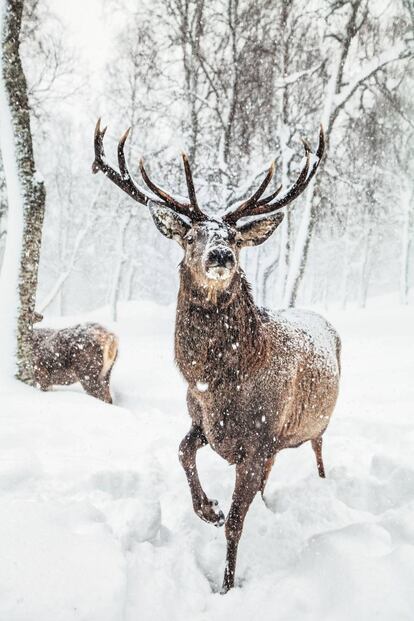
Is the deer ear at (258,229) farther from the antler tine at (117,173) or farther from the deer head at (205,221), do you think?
the antler tine at (117,173)

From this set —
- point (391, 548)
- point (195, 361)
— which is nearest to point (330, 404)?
point (391, 548)

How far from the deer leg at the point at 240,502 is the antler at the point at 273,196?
1585mm

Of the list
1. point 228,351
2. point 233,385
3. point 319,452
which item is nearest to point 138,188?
point 228,351

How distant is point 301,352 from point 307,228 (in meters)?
5.78

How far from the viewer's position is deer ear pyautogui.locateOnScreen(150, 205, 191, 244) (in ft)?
9.09

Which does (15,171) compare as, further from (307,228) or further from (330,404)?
(307,228)

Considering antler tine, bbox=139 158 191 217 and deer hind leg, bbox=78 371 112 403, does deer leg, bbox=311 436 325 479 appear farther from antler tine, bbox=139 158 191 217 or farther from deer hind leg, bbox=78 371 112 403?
deer hind leg, bbox=78 371 112 403

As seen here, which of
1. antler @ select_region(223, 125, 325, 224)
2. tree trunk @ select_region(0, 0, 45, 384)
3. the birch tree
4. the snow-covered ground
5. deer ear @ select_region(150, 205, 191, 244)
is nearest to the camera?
the snow-covered ground

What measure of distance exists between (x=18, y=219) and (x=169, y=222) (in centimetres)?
350

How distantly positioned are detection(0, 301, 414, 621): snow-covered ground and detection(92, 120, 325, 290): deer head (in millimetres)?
1634

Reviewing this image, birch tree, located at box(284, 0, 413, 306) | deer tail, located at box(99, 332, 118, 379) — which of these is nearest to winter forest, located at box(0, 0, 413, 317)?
birch tree, located at box(284, 0, 413, 306)

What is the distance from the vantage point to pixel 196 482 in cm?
288

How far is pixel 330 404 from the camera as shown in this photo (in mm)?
3639

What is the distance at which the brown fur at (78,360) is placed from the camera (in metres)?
6.84
